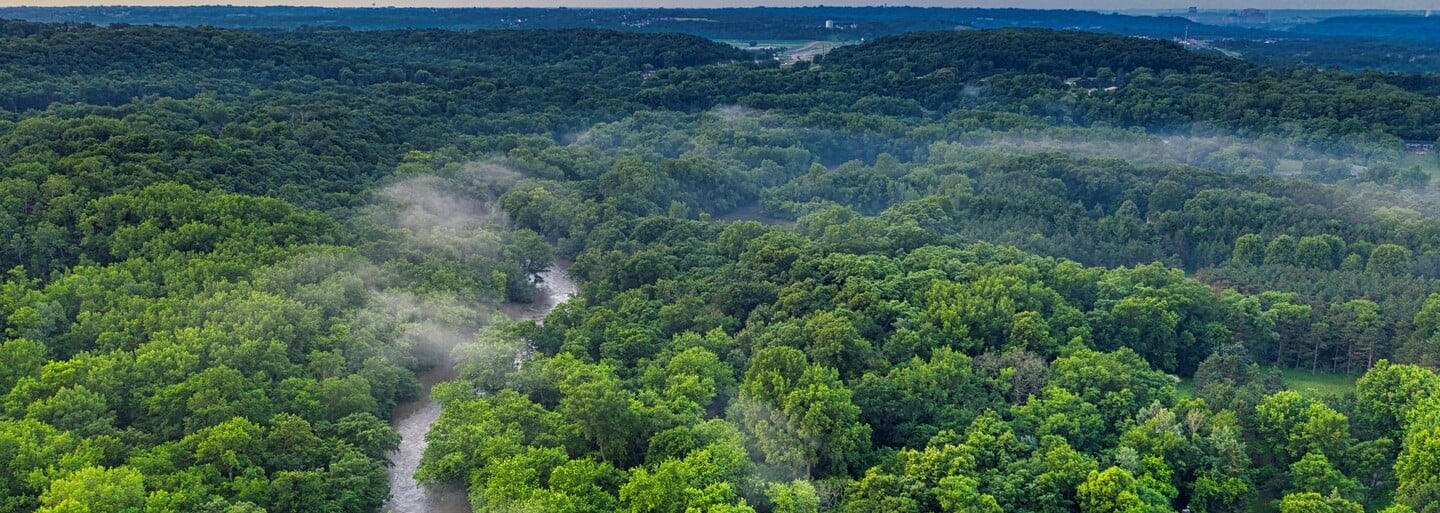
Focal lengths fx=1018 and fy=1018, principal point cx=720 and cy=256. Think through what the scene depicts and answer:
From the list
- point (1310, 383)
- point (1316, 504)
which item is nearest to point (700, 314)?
point (1316, 504)

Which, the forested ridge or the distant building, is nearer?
the forested ridge

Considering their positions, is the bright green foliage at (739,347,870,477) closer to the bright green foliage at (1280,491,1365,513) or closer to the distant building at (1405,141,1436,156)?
the bright green foliage at (1280,491,1365,513)

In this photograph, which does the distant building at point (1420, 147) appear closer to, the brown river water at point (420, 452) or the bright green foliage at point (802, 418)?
the bright green foliage at point (802, 418)

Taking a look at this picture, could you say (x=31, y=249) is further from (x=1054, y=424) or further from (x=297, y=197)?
(x=1054, y=424)

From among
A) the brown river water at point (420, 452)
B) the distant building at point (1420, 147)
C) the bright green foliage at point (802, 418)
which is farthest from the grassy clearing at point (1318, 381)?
the distant building at point (1420, 147)

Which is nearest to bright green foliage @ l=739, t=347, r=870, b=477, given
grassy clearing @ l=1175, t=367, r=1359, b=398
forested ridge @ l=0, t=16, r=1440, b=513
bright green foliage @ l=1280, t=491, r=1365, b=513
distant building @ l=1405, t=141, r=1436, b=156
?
forested ridge @ l=0, t=16, r=1440, b=513

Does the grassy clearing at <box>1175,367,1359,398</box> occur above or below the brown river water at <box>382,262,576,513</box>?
above

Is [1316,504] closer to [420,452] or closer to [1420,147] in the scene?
[420,452]

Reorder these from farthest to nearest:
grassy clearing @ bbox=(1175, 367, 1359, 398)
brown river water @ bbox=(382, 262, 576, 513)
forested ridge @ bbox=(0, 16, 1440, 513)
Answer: grassy clearing @ bbox=(1175, 367, 1359, 398) < brown river water @ bbox=(382, 262, 576, 513) < forested ridge @ bbox=(0, 16, 1440, 513)
